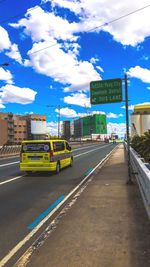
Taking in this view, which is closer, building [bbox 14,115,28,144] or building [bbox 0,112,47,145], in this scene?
building [bbox 0,112,47,145]

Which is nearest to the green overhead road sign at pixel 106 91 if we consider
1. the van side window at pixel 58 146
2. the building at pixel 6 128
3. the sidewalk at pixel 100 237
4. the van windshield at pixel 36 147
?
the van side window at pixel 58 146

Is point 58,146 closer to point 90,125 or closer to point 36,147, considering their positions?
point 36,147

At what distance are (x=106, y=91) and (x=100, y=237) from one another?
13863mm

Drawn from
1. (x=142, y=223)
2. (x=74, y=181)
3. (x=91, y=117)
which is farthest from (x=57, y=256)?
(x=91, y=117)

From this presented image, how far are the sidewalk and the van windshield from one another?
850 cm

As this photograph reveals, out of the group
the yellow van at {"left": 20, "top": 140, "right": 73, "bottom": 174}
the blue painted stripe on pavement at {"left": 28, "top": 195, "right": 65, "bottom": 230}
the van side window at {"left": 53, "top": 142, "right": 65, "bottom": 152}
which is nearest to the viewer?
the blue painted stripe on pavement at {"left": 28, "top": 195, "right": 65, "bottom": 230}

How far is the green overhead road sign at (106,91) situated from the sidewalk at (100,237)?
9159 millimetres

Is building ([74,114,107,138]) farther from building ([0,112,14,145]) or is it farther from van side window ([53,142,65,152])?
van side window ([53,142,65,152])

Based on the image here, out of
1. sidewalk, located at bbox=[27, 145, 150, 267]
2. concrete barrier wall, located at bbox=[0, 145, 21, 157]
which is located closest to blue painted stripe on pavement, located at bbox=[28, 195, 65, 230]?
sidewalk, located at bbox=[27, 145, 150, 267]

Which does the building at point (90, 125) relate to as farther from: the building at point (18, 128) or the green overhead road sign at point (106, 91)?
the green overhead road sign at point (106, 91)

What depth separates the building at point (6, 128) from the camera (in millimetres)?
156925

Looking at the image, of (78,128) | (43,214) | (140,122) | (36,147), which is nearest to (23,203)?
(43,214)

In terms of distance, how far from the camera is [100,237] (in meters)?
6.89

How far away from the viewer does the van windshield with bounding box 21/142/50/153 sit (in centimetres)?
1934
